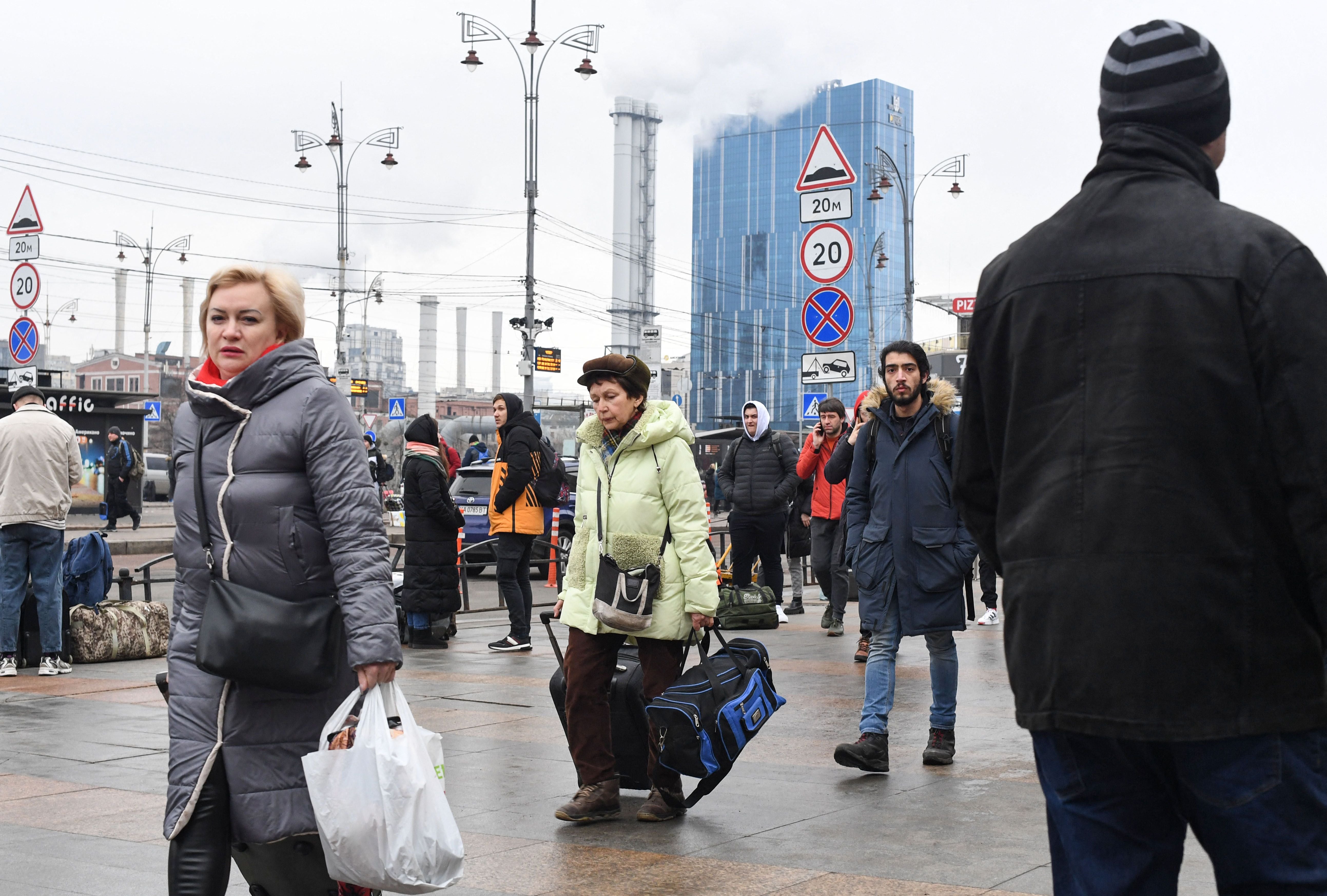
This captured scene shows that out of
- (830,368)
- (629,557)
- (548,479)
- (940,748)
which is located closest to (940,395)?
(940,748)

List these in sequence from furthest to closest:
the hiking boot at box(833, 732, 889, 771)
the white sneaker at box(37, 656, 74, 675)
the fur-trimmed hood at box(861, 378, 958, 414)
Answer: the white sneaker at box(37, 656, 74, 675)
the fur-trimmed hood at box(861, 378, 958, 414)
the hiking boot at box(833, 732, 889, 771)

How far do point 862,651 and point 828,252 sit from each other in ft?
11.7

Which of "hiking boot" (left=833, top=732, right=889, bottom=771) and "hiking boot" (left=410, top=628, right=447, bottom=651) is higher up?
"hiking boot" (left=833, top=732, right=889, bottom=771)

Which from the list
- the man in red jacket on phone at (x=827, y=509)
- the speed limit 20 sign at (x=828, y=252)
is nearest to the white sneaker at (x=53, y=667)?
the man in red jacket on phone at (x=827, y=509)

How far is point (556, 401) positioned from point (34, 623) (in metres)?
115

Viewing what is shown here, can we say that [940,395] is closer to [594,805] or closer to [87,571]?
[594,805]

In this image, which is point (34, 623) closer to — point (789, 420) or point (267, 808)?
point (267, 808)

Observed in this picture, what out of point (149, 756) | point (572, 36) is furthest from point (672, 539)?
point (572, 36)

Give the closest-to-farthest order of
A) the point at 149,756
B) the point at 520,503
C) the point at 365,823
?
the point at 365,823, the point at 149,756, the point at 520,503

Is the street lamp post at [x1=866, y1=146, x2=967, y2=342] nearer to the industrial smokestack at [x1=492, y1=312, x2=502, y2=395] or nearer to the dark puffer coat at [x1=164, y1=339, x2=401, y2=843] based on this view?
the dark puffer coat at [x1=164, y1=339, x2=401, y2=843]

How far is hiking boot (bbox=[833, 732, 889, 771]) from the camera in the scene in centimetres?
636

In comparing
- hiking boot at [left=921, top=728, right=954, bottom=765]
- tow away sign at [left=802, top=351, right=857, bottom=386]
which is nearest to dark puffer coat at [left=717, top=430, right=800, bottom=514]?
tow away sign at [left=802, top=351, right=857, bottom=386]

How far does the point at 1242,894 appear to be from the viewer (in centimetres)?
230

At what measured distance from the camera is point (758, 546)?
13.6 meters
